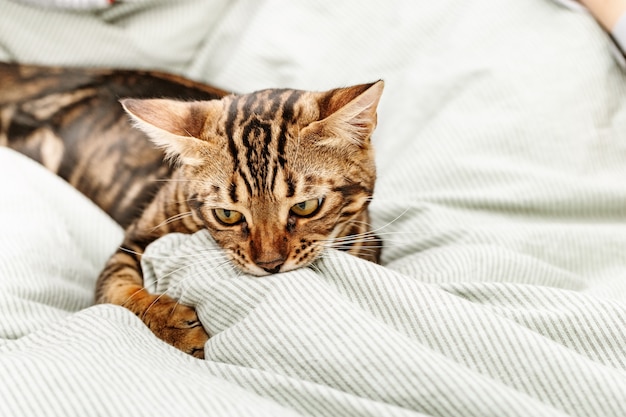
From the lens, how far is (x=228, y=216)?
1.18 m

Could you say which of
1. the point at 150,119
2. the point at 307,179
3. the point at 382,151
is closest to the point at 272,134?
the point at 307,179

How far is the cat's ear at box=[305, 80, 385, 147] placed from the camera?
1.08m

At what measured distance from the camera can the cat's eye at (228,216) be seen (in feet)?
3.84

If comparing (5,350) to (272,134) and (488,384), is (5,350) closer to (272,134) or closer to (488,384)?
(272,134)

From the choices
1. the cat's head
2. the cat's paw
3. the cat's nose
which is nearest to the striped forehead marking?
the cat's head

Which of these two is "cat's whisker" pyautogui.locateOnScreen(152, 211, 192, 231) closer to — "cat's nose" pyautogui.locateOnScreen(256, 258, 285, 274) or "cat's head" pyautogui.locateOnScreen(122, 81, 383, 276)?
"cat's head" pyautogui.locateOnScreen(122, 81, 383, 276)

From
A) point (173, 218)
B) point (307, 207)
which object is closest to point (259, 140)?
point (307, 207)

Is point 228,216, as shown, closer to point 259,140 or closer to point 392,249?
point 259,140

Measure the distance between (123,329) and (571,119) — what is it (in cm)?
116

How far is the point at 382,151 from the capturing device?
163cm

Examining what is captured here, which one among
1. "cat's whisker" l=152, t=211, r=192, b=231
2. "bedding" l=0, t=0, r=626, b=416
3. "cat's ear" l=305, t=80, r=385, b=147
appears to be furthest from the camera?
"cat's whisker" l=152, t=211, r=192, b=231

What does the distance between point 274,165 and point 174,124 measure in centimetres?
24

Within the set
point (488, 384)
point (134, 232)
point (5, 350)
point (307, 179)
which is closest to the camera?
point (488, 384)

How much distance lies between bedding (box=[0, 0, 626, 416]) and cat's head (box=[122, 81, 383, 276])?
2.8 inches
